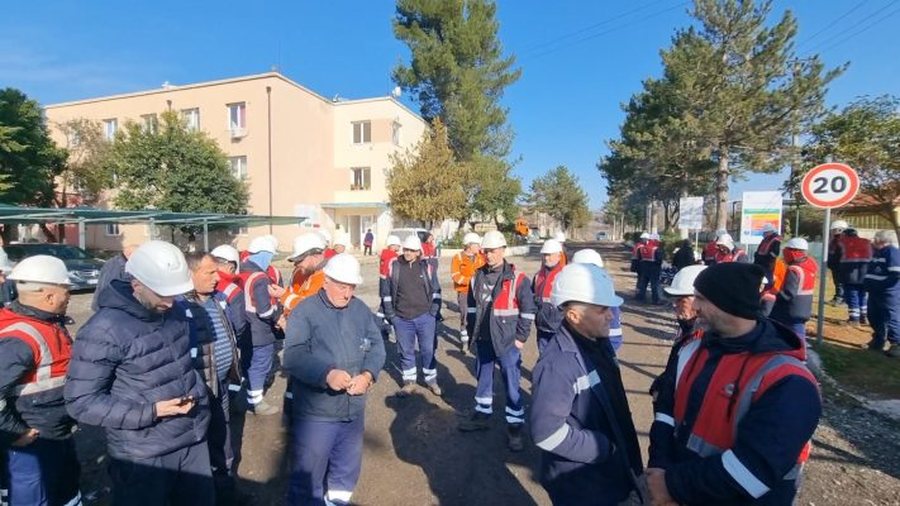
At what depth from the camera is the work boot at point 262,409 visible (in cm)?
512

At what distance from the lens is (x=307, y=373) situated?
2828 mm

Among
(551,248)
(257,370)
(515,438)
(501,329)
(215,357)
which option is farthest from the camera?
(551,248)

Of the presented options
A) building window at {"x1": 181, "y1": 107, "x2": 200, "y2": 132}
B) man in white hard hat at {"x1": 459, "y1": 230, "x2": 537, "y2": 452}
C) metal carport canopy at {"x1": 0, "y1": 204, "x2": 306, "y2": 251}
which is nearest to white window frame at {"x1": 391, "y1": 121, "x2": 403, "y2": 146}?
building window at {"x1": 181, "y1": 107, "x2": 200, "y2": 132}

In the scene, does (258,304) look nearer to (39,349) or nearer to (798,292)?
(39,349)

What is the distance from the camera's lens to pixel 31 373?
7.98 feet

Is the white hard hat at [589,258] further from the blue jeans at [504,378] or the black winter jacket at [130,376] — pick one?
the black winter jacket at [130,376]

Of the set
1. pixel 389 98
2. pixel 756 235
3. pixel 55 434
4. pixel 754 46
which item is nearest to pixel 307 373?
pixel 55 434

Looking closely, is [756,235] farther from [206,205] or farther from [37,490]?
[206,205]

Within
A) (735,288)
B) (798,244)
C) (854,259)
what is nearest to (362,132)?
(854,259)

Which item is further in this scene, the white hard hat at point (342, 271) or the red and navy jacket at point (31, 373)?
the white hard hat at point (342, 271)

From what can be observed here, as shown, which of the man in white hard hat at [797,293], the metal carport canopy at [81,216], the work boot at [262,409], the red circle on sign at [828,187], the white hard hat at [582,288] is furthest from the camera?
the metal carport canopy at [81,216]

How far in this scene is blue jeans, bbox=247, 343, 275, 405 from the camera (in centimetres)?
497

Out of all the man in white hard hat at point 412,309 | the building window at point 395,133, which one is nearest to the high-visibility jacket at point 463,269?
the man in white hard hat at point 412,309

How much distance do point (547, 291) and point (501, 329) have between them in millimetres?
888
